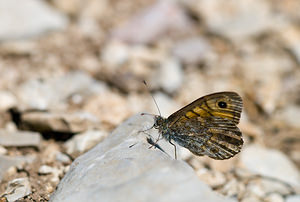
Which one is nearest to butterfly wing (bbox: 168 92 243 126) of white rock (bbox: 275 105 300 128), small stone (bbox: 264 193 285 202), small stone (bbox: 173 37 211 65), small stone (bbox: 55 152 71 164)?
small stone (bbox: 264 193 285 202)

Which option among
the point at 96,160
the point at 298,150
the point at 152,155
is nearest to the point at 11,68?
the point at 96,160

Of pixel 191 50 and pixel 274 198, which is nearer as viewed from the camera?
pixel 274 198

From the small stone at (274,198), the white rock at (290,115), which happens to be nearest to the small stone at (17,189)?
the small stone at (274,198)

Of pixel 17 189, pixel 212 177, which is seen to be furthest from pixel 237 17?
pixel 17 189

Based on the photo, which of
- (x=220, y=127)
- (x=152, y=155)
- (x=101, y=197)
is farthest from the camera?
(x=220, y=127)

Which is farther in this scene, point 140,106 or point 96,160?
point 140,106

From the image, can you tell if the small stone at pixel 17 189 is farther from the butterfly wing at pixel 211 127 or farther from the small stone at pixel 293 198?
the small stone at pixel 293 198

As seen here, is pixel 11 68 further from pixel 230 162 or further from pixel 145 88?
pixel 230 162

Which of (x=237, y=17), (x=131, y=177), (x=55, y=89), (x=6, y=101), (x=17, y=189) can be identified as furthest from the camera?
(x=237, y=17)

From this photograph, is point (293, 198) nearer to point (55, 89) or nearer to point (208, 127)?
point (208, 127)
